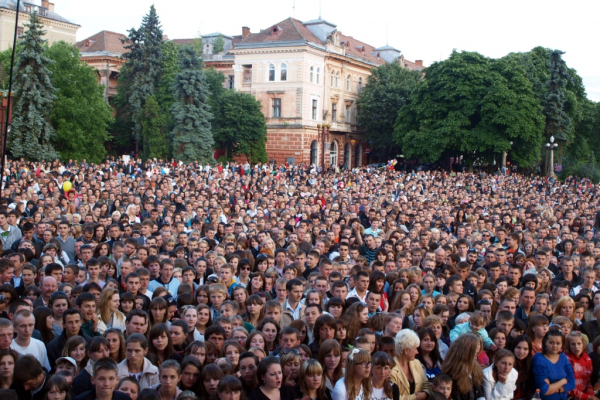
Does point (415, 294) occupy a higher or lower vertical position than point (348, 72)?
lower

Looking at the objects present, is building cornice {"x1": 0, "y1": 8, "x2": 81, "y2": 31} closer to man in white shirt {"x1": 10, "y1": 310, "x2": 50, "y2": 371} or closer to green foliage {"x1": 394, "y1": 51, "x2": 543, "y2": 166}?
green foliage {"x1": 394, "y1": 51, "x2": 543, "y2": 166}

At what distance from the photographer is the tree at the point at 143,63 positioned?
44281mm

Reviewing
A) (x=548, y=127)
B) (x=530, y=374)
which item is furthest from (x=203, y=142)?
(x=530, y=374)

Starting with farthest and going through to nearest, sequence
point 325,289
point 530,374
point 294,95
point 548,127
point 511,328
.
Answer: point 294,95, point 548,127, point 325,289, point 511,328, point 530,374

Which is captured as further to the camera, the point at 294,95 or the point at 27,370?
the point at 294,95

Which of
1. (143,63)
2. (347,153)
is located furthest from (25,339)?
(347,153)

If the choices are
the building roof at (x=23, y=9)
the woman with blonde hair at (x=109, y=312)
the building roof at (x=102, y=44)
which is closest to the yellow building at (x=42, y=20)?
the building roof at (x=23, y=9)

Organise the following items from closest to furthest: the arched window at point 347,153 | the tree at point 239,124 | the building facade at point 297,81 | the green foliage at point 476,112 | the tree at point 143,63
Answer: the green foliage at point 476,112 → the tree at point 143,63 → the tree at point 239,124 → the building facade at point 297,81 → the arched window at point 347,153

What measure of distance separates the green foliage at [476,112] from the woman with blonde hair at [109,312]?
38.0m

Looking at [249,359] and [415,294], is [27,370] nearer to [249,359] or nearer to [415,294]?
[249,359]

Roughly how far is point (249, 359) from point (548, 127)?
4530 cm

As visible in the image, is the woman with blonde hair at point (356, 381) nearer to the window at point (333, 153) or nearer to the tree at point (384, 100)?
the tree at point (384, 100)

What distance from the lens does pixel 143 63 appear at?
44438 mm

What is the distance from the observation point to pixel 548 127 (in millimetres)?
45906
